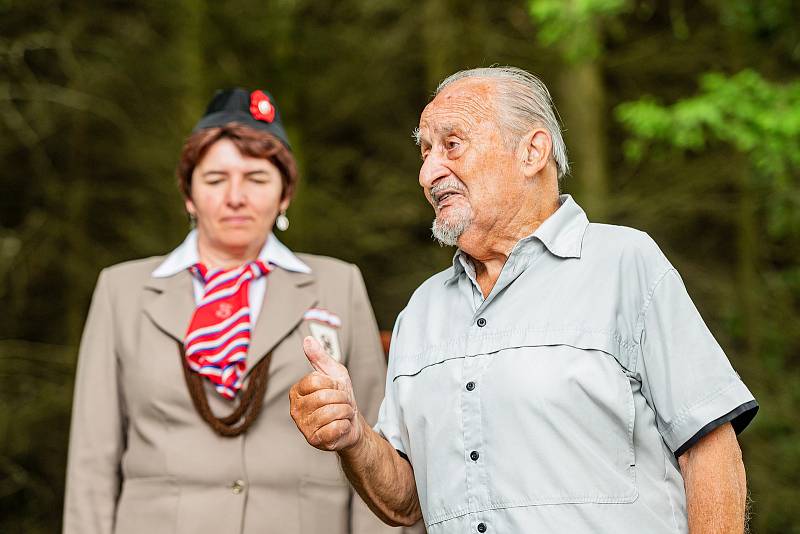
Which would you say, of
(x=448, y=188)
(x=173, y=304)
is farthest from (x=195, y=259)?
(x=448, y=188)

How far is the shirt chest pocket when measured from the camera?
213 centimetres

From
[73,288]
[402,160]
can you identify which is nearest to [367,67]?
[402,160]

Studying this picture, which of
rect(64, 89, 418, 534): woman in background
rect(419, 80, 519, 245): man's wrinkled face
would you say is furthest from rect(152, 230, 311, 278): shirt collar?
rect(419, 80, 519, 245): man's wrinkled face

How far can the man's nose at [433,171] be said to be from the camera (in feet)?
7.88

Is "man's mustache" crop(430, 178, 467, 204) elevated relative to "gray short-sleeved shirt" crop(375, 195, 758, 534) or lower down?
elevated

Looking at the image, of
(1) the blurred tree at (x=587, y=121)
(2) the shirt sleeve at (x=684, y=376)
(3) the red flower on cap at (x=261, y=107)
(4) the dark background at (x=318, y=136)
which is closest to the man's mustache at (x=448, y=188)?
(2) the shirt sleeve at (x=684, y=376)

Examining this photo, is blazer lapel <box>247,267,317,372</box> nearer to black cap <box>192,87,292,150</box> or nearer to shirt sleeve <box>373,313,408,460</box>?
black cap <box>192,87,292,150</box>

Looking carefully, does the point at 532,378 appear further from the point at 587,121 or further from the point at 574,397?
the point at 587,121

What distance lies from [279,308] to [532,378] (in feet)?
3.98

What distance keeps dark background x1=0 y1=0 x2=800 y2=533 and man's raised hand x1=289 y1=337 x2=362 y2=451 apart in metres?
3.81

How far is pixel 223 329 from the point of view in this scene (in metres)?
3.10

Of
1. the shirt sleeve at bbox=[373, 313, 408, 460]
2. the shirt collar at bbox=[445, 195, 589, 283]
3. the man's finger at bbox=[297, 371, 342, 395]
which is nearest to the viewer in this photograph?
the man's finger at bbox=[297, 371, 342, 395]

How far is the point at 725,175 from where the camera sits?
7488mm

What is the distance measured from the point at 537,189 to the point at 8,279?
5.46 m
